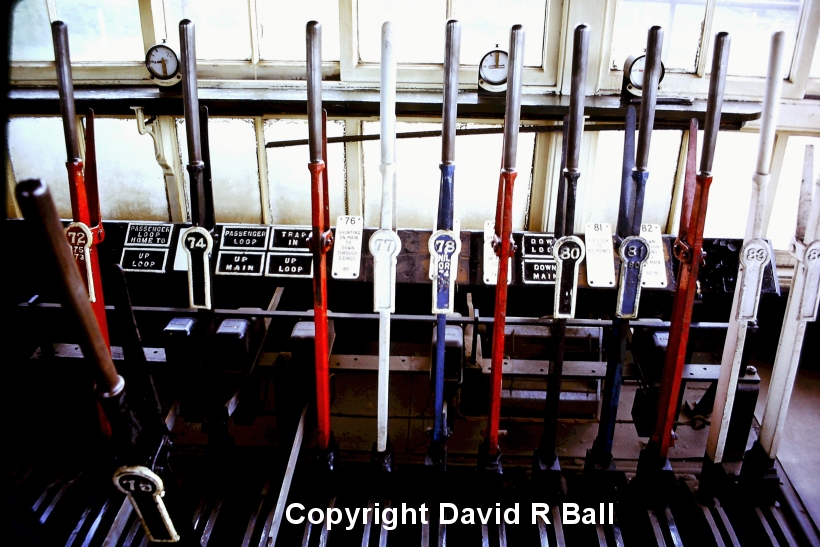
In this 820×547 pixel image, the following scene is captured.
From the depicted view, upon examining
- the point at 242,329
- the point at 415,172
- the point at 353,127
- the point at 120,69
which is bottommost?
the point at 242,329

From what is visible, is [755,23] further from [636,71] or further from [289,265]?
[289,265]

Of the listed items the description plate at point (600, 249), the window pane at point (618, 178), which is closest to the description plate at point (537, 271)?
the description plate at point (600, 249)

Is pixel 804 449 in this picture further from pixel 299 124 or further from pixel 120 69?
pixel 120 69

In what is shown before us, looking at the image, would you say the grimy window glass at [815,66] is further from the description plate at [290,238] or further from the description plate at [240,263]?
the description plate at [240,263]

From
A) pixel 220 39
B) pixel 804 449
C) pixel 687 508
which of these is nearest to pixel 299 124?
pixel 220 39

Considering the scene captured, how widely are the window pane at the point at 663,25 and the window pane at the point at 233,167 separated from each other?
1892 millimetres

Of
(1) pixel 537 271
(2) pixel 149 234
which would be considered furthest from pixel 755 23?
(2) pixel 149 234

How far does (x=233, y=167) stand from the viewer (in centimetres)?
300

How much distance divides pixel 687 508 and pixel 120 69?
315 cm

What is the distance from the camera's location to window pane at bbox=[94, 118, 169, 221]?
2.99 metres

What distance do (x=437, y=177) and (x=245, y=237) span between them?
1.03 meters

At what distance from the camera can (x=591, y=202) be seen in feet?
9.72

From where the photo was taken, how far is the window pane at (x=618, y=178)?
289 centimetres

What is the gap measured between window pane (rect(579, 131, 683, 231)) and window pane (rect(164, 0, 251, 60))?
73.7 inches
